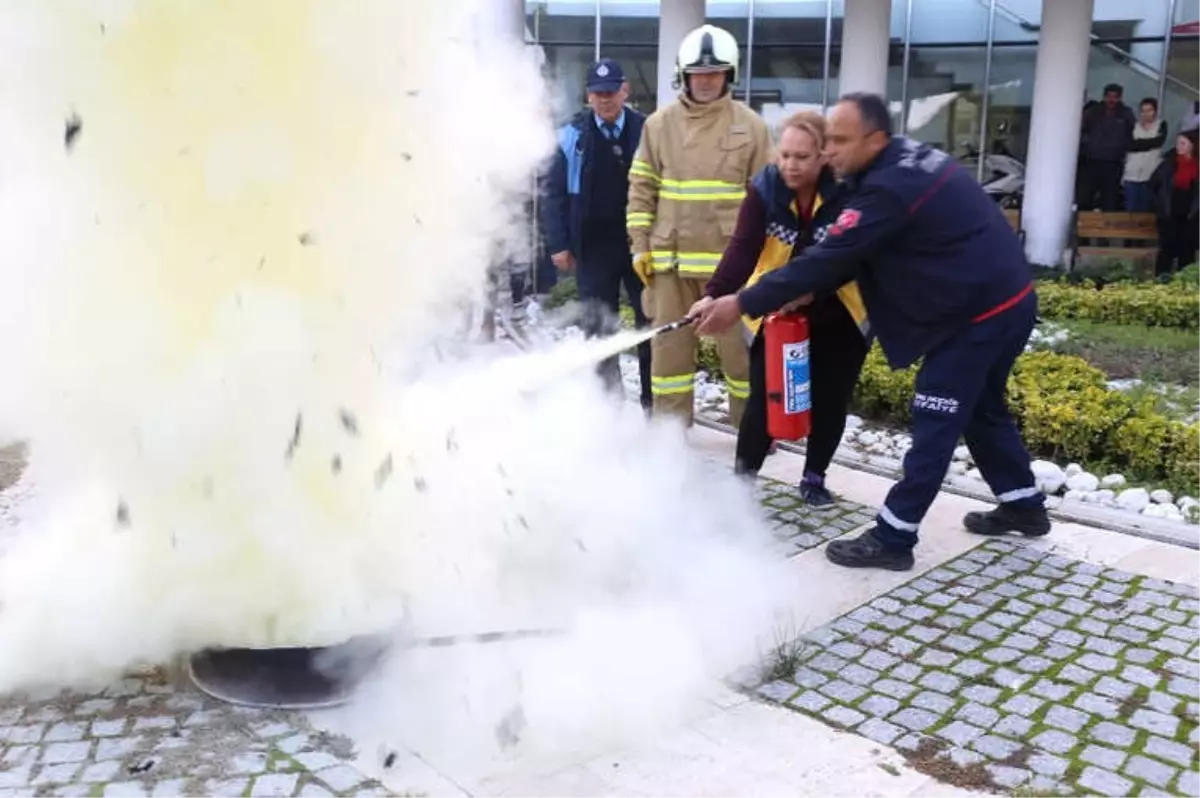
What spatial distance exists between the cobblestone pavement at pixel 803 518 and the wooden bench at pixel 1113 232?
8.99 m

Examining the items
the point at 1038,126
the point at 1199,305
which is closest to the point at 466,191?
the point at 1199,305

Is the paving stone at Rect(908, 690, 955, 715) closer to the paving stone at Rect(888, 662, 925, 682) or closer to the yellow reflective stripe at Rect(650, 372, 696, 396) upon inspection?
the paving stone at Rect(888, 662, 925, 682)

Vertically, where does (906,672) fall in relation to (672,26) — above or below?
below

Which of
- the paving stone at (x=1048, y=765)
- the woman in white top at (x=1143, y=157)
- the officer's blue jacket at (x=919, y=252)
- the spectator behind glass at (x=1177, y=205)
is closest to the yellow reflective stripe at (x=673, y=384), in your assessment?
the officer's blue jacket at (x=919, y=252)

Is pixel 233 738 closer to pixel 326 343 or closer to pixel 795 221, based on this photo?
pixel 326 343

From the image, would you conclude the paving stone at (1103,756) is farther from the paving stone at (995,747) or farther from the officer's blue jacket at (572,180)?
the officer's blue jacket at (572,180)

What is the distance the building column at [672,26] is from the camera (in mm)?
11922

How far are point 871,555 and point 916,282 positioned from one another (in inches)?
43.9

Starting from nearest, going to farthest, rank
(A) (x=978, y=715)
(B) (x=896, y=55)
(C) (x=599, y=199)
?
(A) (x=978, y=715)
(C) (x=599, y=199)
(B) (x=896, y=55)

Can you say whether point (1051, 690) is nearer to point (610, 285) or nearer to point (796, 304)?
point (796, 304)

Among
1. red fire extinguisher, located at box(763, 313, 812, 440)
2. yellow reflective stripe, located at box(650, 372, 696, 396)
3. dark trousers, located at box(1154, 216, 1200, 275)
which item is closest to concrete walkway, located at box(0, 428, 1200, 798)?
red fire extinguisher, located at box(763, 313, 812, 440)

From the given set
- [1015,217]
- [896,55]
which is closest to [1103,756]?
[1015,217]

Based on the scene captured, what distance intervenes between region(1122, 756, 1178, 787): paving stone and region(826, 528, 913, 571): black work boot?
1407mm

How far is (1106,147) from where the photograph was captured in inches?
527
